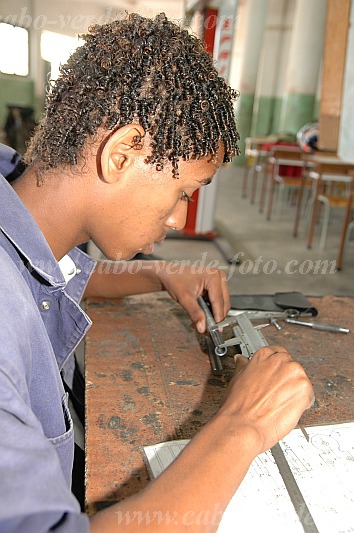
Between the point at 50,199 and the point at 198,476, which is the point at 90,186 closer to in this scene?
the point at 50,199

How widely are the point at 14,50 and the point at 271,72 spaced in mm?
5892

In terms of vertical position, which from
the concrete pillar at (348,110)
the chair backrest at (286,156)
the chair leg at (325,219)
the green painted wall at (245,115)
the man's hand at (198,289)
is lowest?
the chair leg at (325,219)

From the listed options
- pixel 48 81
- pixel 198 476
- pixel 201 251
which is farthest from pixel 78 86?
pixel 201 251

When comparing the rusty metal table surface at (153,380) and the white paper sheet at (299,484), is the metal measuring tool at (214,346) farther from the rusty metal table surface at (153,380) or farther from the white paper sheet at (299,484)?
the white paper sheet at (299,484)

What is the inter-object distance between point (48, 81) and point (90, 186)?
0.24 metres

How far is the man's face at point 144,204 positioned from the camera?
0.76 m

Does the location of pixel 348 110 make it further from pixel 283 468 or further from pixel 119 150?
pixel 283 468

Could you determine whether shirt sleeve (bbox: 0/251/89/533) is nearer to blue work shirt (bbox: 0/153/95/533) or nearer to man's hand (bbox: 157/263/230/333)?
blue work shirt (bbox: 0/153/95/533)

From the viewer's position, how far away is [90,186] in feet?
2.54

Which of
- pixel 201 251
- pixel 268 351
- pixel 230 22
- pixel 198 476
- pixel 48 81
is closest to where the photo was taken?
pixel 198 476

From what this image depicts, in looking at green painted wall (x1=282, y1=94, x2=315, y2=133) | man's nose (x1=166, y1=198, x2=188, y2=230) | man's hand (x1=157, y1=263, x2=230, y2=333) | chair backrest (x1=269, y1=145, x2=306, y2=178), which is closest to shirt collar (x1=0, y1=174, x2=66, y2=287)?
man's nose (x1=166, y1=198, x2=188, y2=230)

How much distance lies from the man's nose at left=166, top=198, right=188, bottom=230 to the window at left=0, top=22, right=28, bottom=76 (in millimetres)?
9850

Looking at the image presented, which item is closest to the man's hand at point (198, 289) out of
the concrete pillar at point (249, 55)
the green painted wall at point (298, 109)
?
the concrete pillar at point (249, 55)

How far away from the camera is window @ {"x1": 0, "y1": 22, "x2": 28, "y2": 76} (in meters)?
9.83
